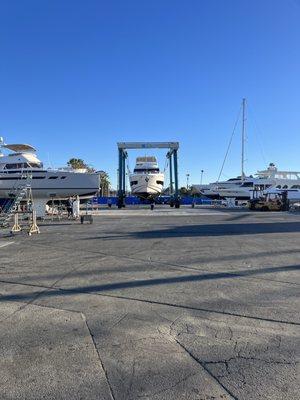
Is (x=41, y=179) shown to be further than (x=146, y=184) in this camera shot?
No

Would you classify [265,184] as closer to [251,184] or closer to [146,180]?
[251,184]

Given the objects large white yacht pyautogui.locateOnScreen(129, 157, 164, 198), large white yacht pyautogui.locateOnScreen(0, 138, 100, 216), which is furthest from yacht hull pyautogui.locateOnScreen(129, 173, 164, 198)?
large white yacht pyautogui.locateOnScreen(0, 138, 100, 216)

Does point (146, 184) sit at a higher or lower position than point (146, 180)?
lower

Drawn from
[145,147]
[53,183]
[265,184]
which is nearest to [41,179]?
[53,183]

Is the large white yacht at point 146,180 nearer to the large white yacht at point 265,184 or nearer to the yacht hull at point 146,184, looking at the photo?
the yacht hull at point 146,184

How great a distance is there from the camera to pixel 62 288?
8.04 m

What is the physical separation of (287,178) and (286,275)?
67.1 m

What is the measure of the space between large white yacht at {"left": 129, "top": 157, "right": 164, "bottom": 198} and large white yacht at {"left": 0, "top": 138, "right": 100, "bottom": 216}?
1474cm

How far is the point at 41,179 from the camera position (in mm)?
38312

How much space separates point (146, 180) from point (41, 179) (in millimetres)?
17946

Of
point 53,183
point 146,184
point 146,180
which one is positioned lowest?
point 53,183

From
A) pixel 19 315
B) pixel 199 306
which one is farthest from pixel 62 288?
pixel 199 306

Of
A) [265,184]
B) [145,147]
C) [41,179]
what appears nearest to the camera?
[41,179]

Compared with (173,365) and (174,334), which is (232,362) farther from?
(174,334)
